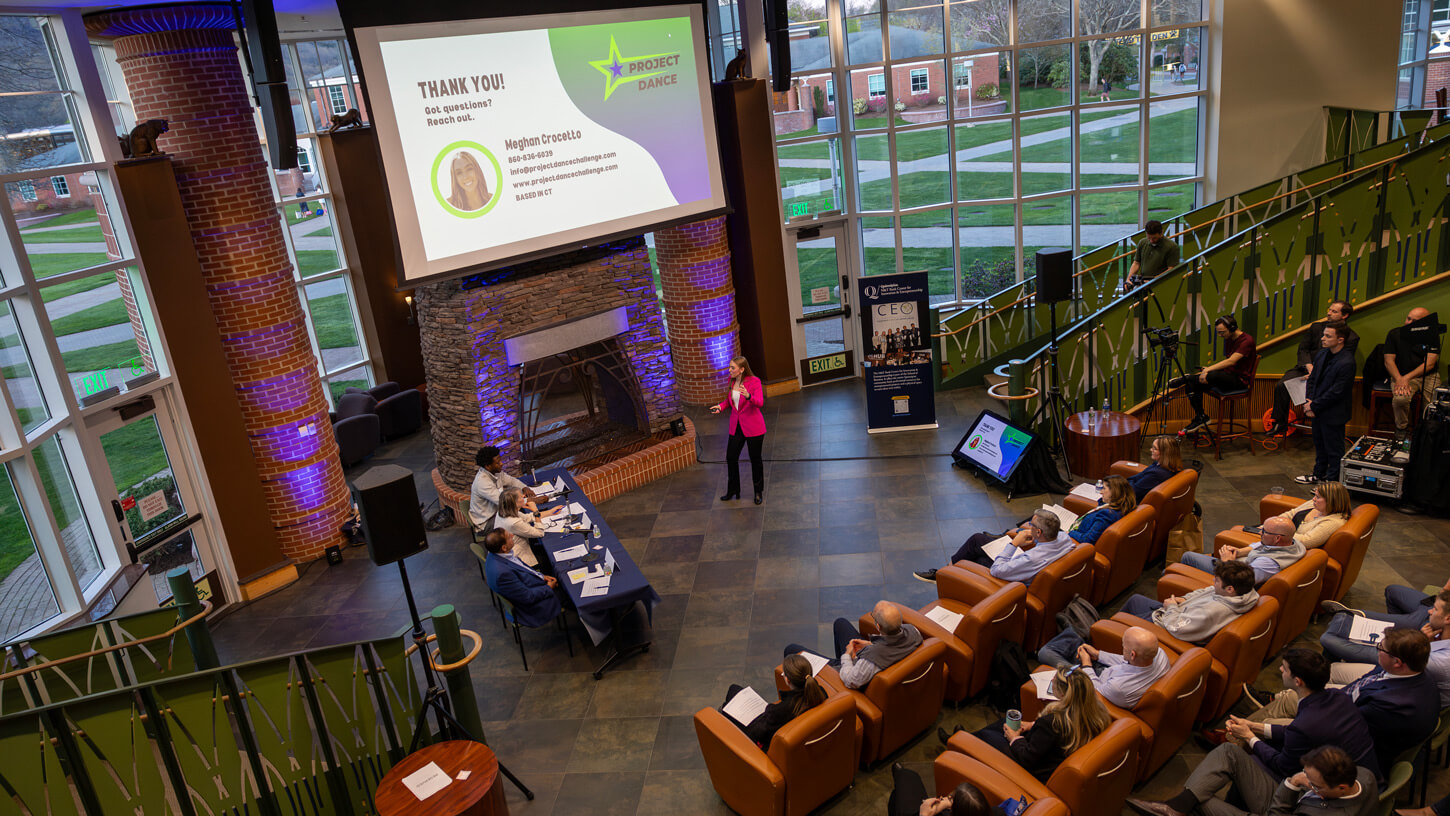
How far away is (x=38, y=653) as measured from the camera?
5.36m

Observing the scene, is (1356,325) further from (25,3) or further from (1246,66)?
(25,3)

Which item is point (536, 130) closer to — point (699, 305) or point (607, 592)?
point (699, 305)

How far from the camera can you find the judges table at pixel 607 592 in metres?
6.28

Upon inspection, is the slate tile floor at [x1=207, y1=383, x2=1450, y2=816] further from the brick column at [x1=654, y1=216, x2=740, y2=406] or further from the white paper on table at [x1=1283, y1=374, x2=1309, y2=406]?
the brick column at [x1=654, y1=216, x2=740, y2=406]

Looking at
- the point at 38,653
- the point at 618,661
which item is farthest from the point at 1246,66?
the point at 38,653

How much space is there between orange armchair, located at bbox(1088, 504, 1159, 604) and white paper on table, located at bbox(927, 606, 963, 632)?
3.41ft

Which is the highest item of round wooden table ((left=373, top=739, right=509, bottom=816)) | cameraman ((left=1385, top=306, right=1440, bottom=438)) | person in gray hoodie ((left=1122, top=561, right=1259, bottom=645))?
cameraman ((left=1385, top=306, right=1440, bottom=438))

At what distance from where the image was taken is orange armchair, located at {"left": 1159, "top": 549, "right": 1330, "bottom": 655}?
206 inches

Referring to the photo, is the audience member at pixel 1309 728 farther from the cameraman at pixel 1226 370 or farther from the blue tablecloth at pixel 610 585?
the cameraman at pixel 1226 370

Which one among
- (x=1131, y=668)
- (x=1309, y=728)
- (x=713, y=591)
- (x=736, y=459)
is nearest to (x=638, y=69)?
(x=736, y=459)

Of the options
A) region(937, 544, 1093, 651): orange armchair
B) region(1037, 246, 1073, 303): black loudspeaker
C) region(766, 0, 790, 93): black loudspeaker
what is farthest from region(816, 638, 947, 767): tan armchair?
region(766, 0, 790, 93): black loudspeaker

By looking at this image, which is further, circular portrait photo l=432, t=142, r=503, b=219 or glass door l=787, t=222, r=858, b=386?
glass door l=787, t=222, r=858, b=386

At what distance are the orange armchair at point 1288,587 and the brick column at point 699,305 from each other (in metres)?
6.53

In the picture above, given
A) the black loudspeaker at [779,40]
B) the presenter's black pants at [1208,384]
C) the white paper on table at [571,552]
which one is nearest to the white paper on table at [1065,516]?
the presenter's black pants at [1208,384]
